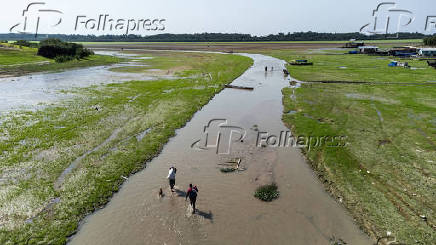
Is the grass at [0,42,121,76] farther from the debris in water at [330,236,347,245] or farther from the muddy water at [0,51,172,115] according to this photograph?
the debris in water at [330,236,347,245]

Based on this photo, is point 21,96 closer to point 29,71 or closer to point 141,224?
point 29,71

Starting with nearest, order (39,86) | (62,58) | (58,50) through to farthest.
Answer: (39,86), (62,58), (58,50)

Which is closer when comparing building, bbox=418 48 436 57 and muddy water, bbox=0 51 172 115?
muddy water, bbox=0 51 172 115

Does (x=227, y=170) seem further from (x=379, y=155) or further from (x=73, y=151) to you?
(x=73, y=151)

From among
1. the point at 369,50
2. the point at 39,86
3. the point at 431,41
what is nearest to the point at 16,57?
the point at 39,86

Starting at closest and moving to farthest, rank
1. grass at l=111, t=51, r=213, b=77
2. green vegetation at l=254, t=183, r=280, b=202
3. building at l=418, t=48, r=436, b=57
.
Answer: green vegetation at l=254, t=183, r=280, b=202
grass at l=111, t=51, r=213, b=77
building at l=418, t=48, r=436, b=57

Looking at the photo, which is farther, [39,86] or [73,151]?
[39,86]

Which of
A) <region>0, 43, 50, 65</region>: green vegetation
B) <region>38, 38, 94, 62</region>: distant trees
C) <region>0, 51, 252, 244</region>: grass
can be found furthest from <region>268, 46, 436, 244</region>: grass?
<region>38, 38, 94, 62</region>: distant trees

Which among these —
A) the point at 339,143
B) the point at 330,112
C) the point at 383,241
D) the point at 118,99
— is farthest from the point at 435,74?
the point at 118,99
